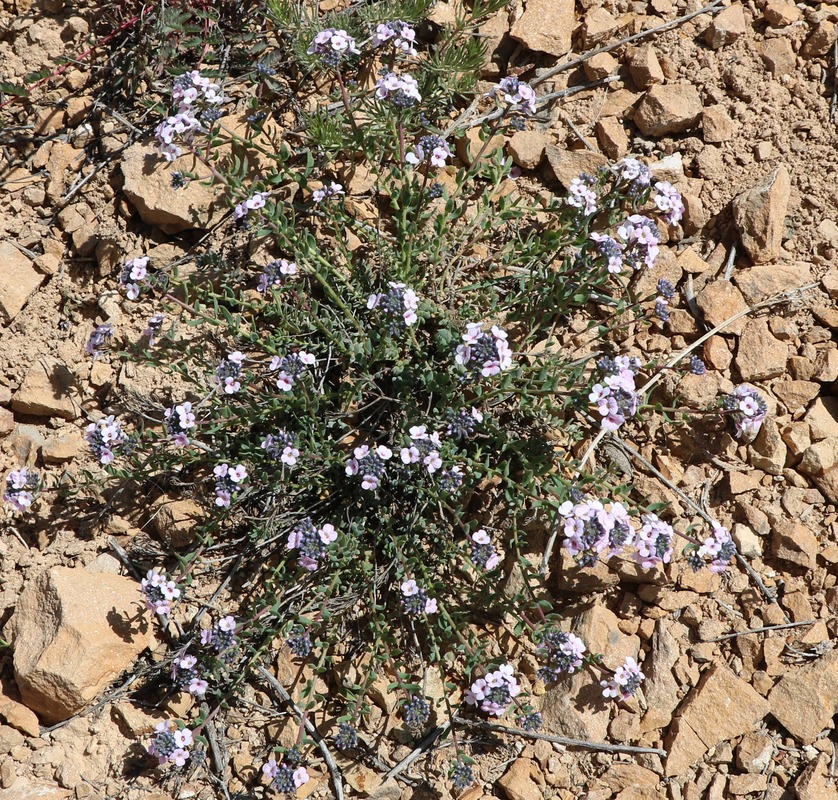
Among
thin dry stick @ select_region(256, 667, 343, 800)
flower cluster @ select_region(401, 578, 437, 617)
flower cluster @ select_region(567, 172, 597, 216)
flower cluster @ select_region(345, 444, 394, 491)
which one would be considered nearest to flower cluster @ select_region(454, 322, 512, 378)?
flower cluster @ select_region(345, 444, 394, 491)

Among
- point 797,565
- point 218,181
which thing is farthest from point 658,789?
point 218,181

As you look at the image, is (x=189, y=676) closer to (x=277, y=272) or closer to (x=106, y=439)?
(x=106, y=439)

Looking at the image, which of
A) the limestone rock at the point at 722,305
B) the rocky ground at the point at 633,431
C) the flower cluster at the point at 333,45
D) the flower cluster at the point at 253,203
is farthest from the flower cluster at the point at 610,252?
the flower cluster at the point at 253,203

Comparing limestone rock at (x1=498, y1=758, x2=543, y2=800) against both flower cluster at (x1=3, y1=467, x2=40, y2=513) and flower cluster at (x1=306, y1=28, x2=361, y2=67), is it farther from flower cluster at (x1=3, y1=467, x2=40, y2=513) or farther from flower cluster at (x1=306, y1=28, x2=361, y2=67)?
flower cluster at (x1=306, y1=28, x2=361, y2=67)

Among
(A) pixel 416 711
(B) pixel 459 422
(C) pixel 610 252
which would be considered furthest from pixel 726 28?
(A) pixel 416 711

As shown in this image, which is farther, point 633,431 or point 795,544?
point 633,431

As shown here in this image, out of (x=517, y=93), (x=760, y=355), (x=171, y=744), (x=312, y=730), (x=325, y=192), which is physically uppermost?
(x=517, y=93)

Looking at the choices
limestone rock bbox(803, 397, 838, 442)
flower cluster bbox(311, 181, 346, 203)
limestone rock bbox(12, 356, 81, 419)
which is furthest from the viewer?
limestone rock bbox(12, 356, 81, 419)
